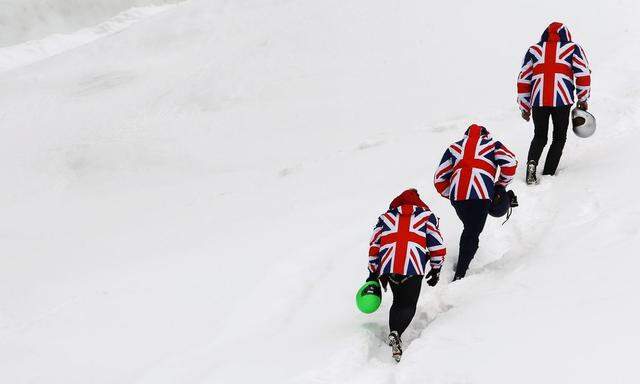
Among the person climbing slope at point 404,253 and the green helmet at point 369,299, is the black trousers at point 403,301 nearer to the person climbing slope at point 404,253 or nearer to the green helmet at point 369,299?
the person climbing slope at point 404,253

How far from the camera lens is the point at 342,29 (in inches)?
554

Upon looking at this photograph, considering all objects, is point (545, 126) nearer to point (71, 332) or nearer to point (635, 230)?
point (635, 230)

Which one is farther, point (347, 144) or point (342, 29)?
point (342, 29)

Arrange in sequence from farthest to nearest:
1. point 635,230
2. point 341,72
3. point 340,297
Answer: point 341,72, point 340,297, point 635,230

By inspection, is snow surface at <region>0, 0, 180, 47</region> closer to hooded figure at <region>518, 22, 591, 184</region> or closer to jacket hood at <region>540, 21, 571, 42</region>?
hooded figure at <region>518, 22, 591, 184</region>

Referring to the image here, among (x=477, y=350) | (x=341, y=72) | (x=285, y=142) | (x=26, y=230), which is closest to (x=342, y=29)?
(x=341, y=72)

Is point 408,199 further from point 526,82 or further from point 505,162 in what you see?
point 526,82

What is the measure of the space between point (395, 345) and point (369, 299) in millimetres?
363

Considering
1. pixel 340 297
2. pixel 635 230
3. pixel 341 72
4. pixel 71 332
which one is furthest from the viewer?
pixel 341 72

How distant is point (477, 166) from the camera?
18.1ft

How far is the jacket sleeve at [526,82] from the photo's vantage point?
6945mm

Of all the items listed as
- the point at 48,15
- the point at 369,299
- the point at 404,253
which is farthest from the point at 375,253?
the point at 48,15

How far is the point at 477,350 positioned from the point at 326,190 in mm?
4786

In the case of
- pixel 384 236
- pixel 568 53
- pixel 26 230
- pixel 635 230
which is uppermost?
pixel 568 53
